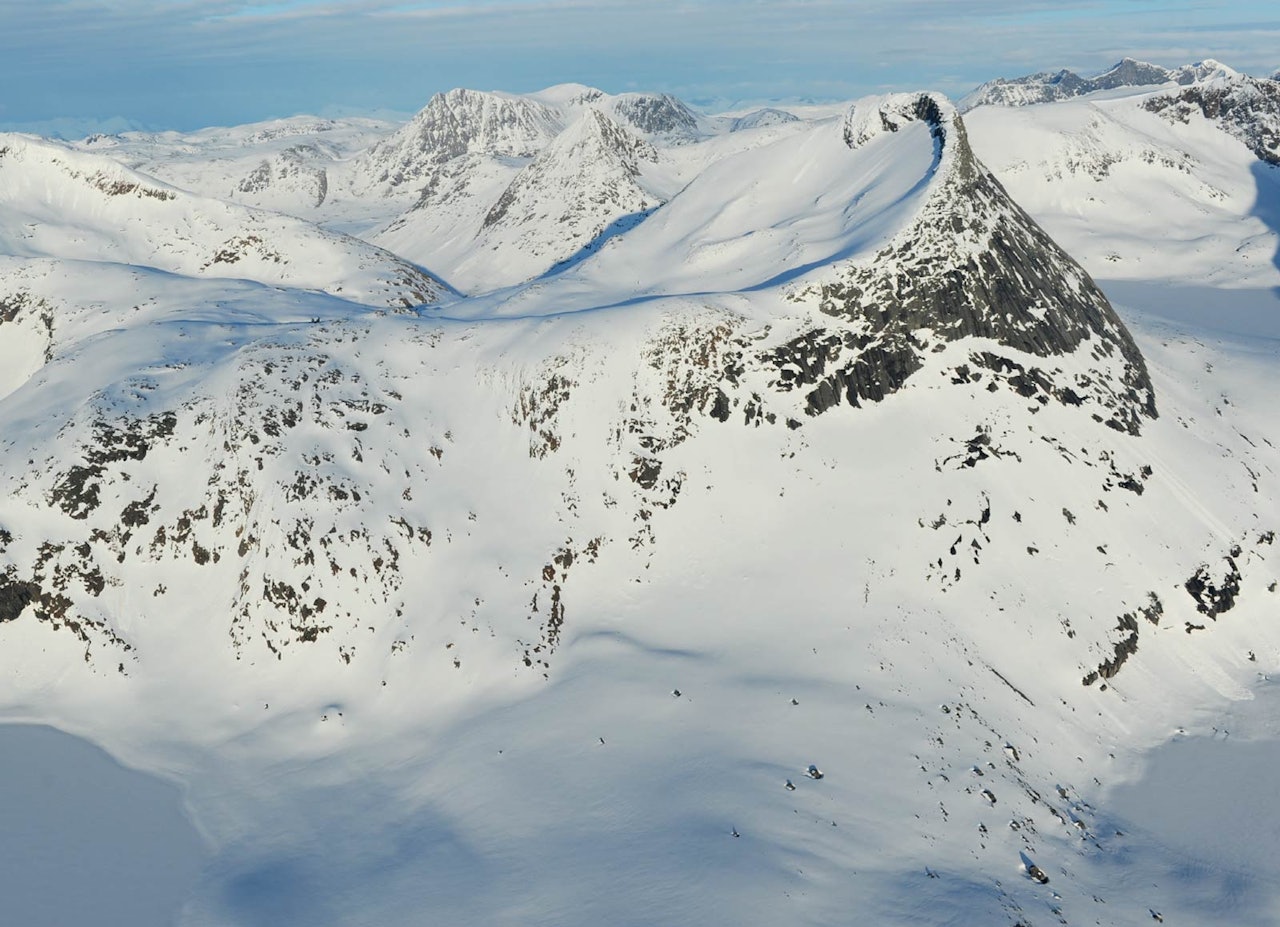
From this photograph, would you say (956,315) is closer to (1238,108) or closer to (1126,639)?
(1126,639)

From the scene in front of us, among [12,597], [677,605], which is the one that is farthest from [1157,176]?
[12,597]

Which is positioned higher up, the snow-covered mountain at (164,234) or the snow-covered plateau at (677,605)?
the snow-covered mountain at (164,234)

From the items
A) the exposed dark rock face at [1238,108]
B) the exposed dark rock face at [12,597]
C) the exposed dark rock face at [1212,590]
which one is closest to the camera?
the exposed dark rock face at [12,597]

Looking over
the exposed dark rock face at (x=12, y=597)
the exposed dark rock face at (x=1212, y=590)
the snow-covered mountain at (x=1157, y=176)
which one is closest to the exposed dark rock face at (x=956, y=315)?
the exposed dark rock face at (x=1212, y=590)

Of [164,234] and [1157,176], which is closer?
[164,234]

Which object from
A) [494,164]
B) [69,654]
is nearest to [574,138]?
[494,164]

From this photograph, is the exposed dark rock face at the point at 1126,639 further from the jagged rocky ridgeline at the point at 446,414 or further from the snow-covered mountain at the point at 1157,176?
the snow-covered mountain at the point at 1157,176

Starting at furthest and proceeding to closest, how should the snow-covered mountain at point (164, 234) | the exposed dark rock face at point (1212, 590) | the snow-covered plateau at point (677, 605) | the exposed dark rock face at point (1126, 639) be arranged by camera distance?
the snow-covered mountain at point (164, 234)
the exposed dark rock face at point (1212, 590)
the exposed dark rock face at point (1126, 639)
the snow-covered plateau at point (677, 605)

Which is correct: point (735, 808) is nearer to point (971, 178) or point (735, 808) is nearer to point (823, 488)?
point (823, 488)
